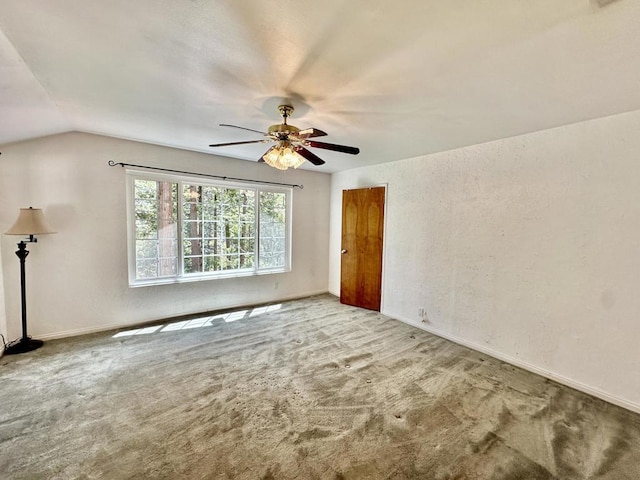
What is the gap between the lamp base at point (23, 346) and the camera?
2.77m

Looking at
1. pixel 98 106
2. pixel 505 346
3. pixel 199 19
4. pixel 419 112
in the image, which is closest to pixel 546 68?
pixel 419 112

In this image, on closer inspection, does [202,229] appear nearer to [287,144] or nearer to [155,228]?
[155,228]

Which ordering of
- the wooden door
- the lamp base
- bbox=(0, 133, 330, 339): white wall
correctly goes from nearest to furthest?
the lamp base < bbox=(0, 133, 330, 339): white wall < the wooden door

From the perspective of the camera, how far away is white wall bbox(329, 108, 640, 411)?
2.17 m

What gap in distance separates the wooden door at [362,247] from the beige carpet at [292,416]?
1345mm

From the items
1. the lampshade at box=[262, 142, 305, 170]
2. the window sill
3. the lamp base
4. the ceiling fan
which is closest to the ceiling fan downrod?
the ceiling fan

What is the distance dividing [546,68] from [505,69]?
23cm

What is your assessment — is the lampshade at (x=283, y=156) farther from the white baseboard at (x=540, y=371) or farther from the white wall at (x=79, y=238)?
the white baseboard at (x=540, y=371)

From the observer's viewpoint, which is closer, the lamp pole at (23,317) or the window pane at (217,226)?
the lamp pole at (23,317)

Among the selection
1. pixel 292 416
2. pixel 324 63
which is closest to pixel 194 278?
pixel 292 416

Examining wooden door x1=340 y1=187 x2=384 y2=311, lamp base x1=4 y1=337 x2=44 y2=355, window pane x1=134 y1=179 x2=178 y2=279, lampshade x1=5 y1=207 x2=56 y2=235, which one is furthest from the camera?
wooden door x1=340 y1=187 x2=384 y2=311

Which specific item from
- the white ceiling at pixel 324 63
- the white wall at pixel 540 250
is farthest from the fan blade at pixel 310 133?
the white wall at pixel 540 250

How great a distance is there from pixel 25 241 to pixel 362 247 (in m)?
4.24

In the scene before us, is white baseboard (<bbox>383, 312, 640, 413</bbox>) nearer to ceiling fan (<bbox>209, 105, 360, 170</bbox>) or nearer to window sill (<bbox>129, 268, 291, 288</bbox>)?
window sill (<bbox>129, 268, 291, 288</bbox>)
